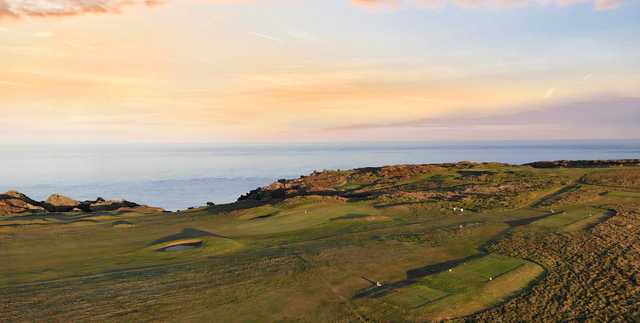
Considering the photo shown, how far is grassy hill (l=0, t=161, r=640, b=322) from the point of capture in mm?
22609

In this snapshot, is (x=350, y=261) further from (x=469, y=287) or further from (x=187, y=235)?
(x=187, y=235)

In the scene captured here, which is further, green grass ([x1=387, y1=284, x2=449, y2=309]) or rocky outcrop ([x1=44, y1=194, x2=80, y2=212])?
rocky outcrop ([x1=44, y1=194, x2=80, y2=212])

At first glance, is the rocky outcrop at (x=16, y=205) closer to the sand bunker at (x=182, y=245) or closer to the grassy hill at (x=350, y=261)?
the grassy hill at (x=350, y=261)

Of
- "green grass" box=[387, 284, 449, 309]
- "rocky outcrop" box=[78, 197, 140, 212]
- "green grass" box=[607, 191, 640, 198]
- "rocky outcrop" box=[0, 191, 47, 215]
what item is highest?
"green grass" box=[607, 191, 640, 198]

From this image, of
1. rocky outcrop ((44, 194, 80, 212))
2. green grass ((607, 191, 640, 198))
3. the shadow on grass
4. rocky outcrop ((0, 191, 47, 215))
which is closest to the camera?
the shadow on grass

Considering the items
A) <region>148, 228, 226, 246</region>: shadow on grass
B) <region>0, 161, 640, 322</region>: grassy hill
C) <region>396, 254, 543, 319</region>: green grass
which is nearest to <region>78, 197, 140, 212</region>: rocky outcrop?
<region>0, 161, 640, 322</region>: grassy hill

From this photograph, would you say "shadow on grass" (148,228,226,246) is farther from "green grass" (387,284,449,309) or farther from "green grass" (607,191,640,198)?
"green grass" (607,191,640,198)

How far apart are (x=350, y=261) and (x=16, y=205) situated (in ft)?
227

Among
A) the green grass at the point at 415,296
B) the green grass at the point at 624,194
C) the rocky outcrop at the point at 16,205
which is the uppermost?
the green grass at the point at 624,194

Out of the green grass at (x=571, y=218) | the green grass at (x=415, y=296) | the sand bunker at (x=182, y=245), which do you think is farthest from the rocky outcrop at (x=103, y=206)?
the green grass at (x=571, y=218)

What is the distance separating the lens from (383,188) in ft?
244

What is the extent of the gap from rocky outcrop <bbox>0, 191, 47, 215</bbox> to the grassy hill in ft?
44.2

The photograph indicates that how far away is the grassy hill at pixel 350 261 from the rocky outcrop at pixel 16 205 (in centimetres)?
1347

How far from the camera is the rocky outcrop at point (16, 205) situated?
71000 millimetres
